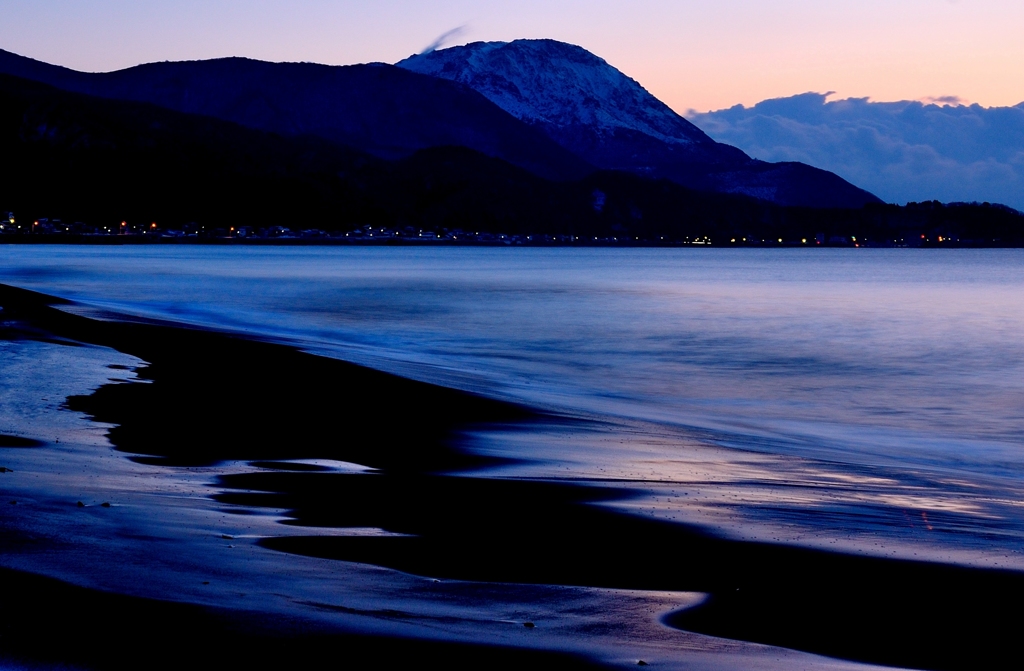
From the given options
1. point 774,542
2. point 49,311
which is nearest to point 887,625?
point 774,542

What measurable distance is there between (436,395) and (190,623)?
38.7 feet

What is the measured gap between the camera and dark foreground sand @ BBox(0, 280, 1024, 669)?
4.89 metres

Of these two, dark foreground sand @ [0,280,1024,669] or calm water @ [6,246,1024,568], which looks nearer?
dark foreground sand @ [0,280,1024,669]

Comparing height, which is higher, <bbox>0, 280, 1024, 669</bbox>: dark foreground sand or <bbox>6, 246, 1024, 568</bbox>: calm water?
<bbox>0, 280, 1024, 669</bbox>: dark foreground sand

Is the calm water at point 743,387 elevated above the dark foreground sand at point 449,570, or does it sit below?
below

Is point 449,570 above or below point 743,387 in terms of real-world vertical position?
above

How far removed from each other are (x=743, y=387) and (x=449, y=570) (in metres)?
17.1

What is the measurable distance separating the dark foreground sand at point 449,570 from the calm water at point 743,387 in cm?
74

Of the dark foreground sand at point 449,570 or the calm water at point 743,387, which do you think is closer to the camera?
the dark foreground sand at point 449,570

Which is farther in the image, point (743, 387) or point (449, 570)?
point (743, 387)

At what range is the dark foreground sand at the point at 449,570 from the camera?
4.89m

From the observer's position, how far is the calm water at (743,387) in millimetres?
9156

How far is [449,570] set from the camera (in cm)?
651

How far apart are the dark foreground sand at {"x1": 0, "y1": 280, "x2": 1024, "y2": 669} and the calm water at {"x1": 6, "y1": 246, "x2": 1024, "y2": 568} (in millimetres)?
737
